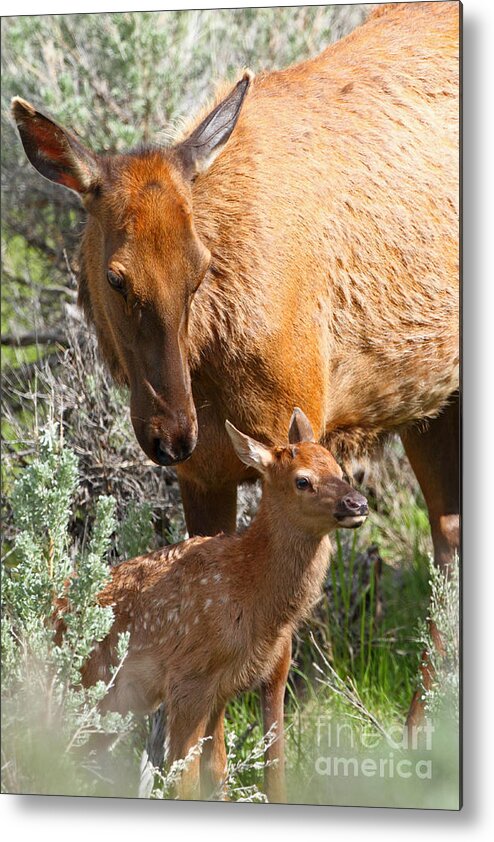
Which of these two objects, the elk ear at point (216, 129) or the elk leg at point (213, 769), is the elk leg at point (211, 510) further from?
the elk ear at point (216, 129)

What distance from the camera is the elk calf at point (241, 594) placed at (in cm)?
360

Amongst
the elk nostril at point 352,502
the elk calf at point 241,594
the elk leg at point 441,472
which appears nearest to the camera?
the elk nostril at point 352,502

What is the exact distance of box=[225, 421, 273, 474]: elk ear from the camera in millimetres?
3586

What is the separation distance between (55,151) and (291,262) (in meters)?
0.74

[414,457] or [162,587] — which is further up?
[414,457]

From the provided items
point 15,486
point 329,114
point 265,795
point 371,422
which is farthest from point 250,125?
point 265,795

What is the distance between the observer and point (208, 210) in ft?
12.2

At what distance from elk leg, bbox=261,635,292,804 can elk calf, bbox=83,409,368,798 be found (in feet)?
0.43

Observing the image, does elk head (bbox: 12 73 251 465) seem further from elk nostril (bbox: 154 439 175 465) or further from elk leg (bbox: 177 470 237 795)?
elk leg (bbox: 177 470 237 795)

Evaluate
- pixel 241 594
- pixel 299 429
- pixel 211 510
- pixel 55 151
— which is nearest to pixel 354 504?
pixel 299 429

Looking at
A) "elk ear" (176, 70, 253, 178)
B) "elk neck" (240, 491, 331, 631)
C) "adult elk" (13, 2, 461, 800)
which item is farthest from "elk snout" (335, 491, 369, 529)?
"elk ear" (176, 70, 253, 178)

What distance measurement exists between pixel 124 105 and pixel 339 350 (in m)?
1.48

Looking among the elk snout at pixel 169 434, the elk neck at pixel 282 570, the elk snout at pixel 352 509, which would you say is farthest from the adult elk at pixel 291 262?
the elk snout at pixel 352 509

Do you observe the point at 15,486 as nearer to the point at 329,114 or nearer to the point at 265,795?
the point at 265,795
